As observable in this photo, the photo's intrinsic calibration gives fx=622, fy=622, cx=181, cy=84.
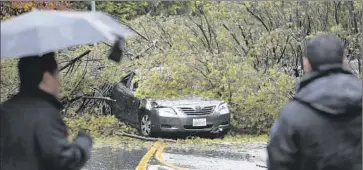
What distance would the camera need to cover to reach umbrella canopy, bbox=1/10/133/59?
2.86 metres

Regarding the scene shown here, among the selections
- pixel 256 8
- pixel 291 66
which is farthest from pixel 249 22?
pixel 291 66

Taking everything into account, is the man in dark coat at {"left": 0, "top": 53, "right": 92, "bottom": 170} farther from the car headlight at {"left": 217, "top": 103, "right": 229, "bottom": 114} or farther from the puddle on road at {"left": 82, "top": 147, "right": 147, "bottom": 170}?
the car headlight at {"left": 217, "top": 103, "right": 229, "bottom": 114}

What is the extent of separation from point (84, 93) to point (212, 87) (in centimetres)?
215

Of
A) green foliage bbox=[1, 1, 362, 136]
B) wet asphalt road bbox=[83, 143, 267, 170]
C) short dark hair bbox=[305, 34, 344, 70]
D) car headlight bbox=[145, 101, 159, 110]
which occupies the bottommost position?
wet asphalt road bbox=[83, 143, 267, 170]

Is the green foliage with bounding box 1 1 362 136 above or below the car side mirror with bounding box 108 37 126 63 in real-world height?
below

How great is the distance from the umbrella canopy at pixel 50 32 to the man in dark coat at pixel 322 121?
94 cm

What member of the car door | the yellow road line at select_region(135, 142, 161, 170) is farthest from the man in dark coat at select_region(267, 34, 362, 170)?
the car door

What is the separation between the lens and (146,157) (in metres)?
9.32

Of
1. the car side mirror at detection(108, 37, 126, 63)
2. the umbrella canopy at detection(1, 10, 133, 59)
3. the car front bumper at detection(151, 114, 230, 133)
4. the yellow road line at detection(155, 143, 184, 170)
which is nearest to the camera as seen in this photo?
the umbrella canopy at detection(1, 10, 133, 59)

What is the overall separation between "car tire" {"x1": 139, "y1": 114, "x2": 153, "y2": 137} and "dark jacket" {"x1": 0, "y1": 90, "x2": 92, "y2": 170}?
705cm

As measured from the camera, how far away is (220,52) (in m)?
10.7

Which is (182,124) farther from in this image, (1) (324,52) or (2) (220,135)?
(1) (324,52)

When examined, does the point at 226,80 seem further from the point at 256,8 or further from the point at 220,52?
the point at 256,8

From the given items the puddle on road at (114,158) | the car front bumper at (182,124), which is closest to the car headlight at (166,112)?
the car front bumper at (182,124)
